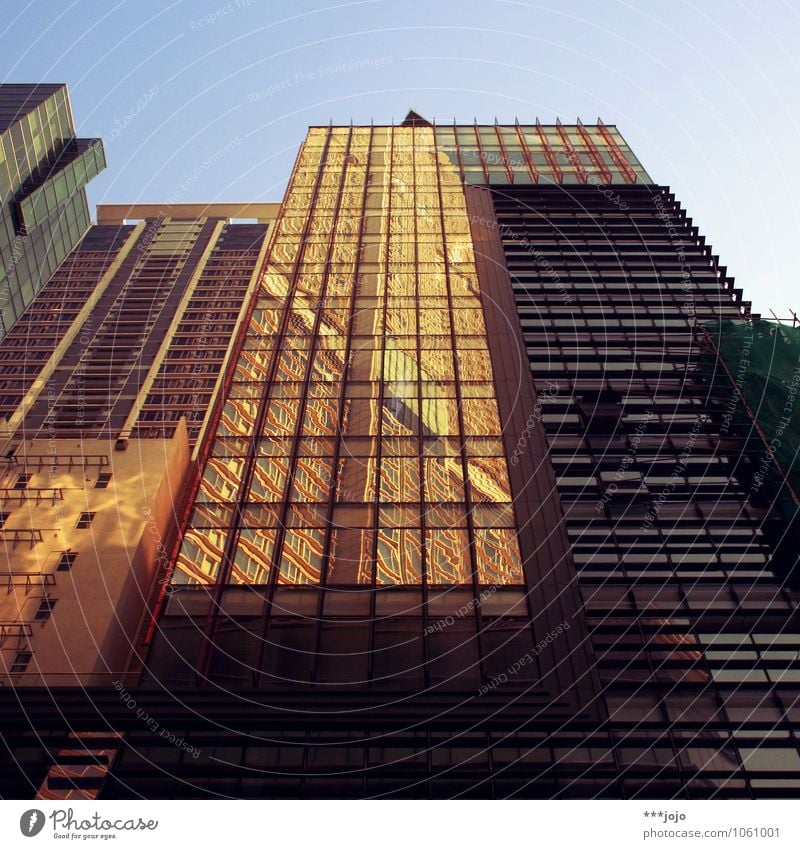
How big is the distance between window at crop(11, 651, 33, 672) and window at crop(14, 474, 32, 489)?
1079 cm

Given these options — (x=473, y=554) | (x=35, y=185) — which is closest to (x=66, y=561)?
(x=473, y=554)

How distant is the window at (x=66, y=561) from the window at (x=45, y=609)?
1.84m

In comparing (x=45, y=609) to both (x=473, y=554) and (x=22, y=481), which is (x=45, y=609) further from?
(x=473, y=554)

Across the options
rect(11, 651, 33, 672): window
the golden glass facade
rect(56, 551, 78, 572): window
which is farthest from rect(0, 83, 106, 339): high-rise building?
rect(11, 651, 33, 672): window

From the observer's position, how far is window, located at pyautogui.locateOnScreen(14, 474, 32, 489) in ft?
119

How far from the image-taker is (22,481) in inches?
1447

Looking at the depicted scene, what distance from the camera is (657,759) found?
18.5 meters

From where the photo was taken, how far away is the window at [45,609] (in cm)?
2922

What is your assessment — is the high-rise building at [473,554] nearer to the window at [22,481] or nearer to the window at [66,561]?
the window at [66,561]

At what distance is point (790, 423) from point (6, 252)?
4024 centimetres

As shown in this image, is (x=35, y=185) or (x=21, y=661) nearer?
(x=21, y=661)

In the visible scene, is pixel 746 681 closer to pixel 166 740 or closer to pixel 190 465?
pixel 166 740

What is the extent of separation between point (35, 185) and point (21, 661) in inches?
1161

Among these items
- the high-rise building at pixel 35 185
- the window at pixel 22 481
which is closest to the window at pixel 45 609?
the window at pixel 22 481
